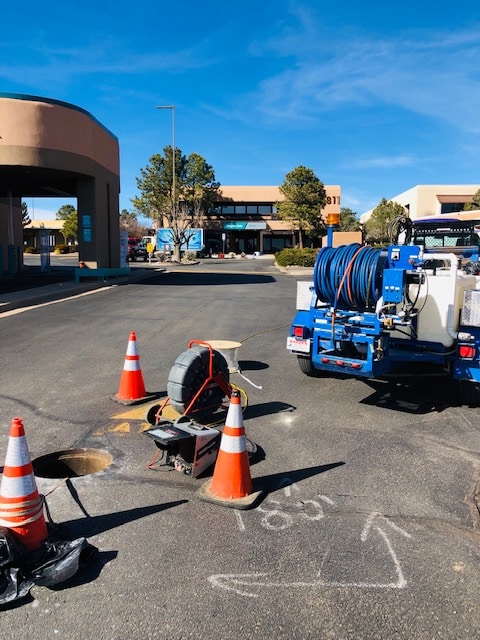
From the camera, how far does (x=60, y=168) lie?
63.8 ft

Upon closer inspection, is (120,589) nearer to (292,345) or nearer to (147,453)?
(147,453)

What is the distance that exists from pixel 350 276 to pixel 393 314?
638 millimetres

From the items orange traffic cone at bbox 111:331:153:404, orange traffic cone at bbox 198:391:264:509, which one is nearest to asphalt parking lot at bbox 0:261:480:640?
orange traffic cone at bbox 198:391:264:509

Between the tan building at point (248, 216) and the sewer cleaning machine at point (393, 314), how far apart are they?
6111 cm

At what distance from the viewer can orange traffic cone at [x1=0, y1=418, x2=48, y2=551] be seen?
3.18m

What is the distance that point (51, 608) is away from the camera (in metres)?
2.77

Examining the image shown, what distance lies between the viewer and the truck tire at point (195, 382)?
200 inches

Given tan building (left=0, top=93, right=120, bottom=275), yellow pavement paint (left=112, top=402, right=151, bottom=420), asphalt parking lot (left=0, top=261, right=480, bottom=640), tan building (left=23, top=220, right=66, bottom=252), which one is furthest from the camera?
tan building (left=23, top=220, right=66, bottom=252)

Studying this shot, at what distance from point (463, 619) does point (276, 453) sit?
2286 millimetres

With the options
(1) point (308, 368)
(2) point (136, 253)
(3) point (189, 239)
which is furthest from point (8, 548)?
(3) point (189, 239)

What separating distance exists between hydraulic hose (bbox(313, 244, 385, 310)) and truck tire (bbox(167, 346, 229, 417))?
1584 millimetres

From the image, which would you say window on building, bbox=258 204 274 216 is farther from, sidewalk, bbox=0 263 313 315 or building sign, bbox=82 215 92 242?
building sign, bbox=82 215 92 242

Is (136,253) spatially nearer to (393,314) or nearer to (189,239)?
(189,239)

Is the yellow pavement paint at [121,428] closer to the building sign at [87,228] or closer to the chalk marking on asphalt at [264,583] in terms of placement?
the chalk marking on asphalt at [264,583]
